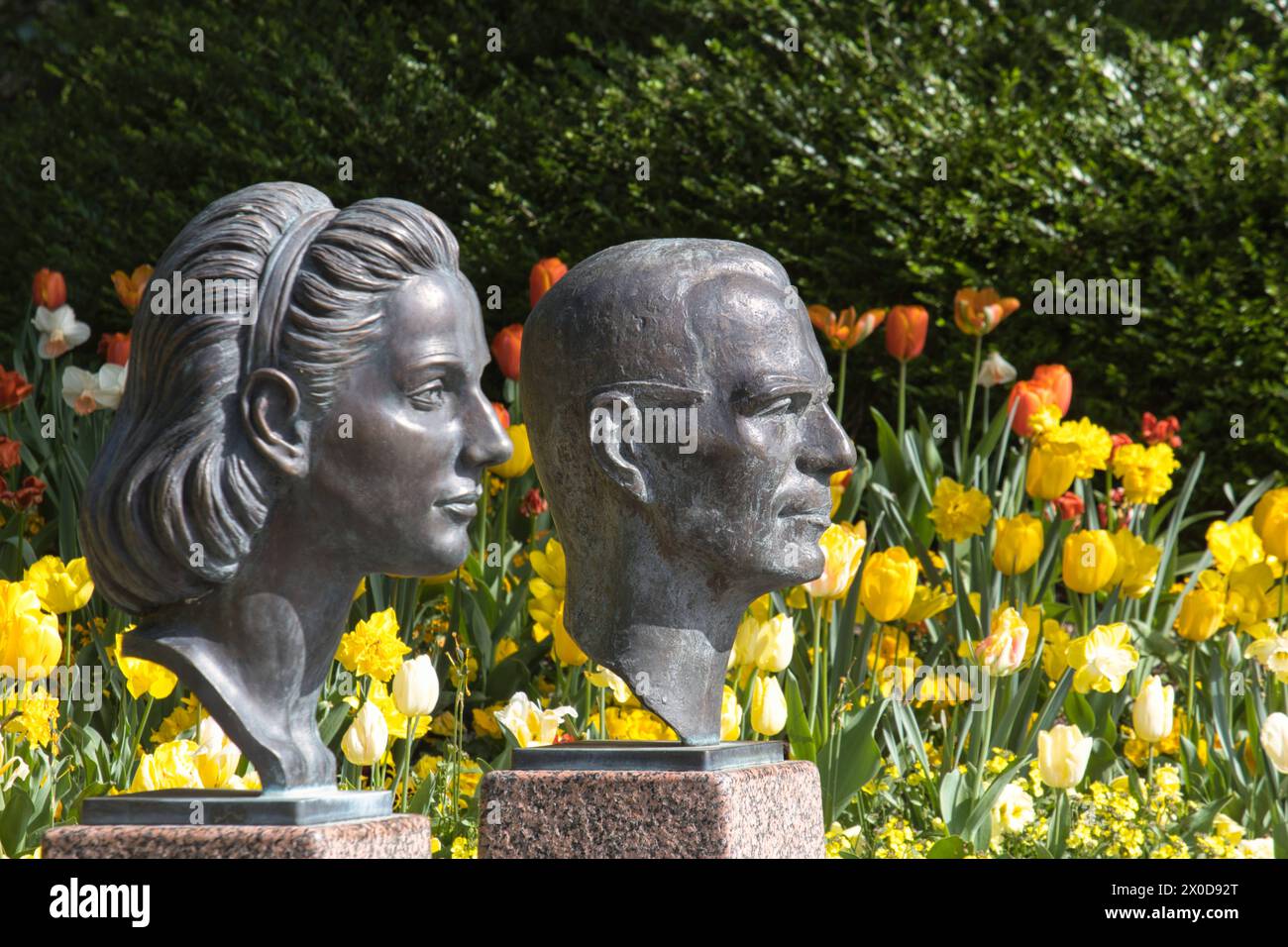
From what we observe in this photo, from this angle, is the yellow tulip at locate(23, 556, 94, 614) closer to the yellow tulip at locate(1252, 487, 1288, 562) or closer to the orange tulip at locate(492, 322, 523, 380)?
the orange tulip at locate(492, 322, 523, 380)

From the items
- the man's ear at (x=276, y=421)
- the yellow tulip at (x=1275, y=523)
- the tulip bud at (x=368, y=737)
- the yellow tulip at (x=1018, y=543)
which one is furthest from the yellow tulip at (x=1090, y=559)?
the man's ear at (x=276, y=421)

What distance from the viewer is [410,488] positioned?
231 cm

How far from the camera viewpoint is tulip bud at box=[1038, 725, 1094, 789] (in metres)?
3.07

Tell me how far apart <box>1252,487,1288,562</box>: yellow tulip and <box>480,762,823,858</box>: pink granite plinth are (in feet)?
5.05

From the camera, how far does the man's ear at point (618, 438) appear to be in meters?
2.89

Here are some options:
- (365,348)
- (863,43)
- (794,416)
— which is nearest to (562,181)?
(863,43)

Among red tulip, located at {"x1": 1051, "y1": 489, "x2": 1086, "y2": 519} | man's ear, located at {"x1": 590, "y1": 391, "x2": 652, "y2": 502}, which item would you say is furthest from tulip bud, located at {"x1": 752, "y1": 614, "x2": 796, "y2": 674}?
red tulip, located at {"x1": 1051, "y1": 489, "x2": 1086, "y2": 519}

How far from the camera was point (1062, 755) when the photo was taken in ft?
10.1

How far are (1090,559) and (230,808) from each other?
2266mm

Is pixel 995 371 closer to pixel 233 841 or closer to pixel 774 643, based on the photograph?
pixel 774 643

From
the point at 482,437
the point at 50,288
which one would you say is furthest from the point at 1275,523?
the point at 50,288

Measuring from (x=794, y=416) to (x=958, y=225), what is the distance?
2.98 meters

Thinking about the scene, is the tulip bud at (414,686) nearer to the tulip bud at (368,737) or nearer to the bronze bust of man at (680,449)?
the tulip bud at (368,737)

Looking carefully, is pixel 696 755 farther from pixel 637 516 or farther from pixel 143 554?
pixel 143 554
